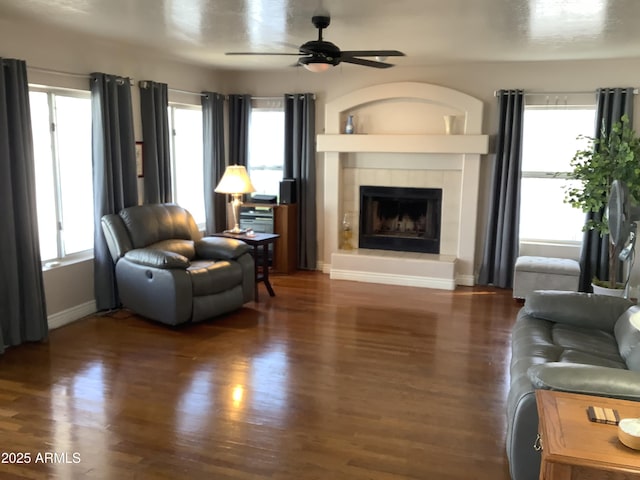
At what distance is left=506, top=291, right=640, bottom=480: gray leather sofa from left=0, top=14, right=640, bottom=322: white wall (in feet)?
9.45

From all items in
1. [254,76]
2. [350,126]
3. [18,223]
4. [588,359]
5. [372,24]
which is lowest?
[588,359]

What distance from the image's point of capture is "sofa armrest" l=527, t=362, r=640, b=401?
7.73ft

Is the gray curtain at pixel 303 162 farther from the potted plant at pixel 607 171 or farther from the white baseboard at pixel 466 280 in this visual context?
the potted plant at pixel 607 171

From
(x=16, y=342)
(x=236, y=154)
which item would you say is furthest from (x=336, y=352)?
(x=236, y=154)

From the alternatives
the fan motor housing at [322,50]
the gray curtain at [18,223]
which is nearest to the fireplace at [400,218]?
the fan motor housing at [322,50]

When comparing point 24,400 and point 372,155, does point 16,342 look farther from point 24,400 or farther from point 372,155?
point 372,155

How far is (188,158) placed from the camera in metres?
6.79

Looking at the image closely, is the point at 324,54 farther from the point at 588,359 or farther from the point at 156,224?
the point at 156,224

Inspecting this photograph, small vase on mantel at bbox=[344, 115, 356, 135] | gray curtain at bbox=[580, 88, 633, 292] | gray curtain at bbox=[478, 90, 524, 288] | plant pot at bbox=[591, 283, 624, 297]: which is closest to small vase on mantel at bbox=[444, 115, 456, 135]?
gray curtain at bbox=[478, 90, 524, 288]

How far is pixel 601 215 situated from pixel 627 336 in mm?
2979

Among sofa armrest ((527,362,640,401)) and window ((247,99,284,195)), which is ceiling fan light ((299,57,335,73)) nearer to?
sofa armrest ((527,362,640,401))

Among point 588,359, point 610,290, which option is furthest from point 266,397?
point 610,290

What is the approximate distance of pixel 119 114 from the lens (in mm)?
5316

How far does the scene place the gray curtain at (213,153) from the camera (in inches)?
270
